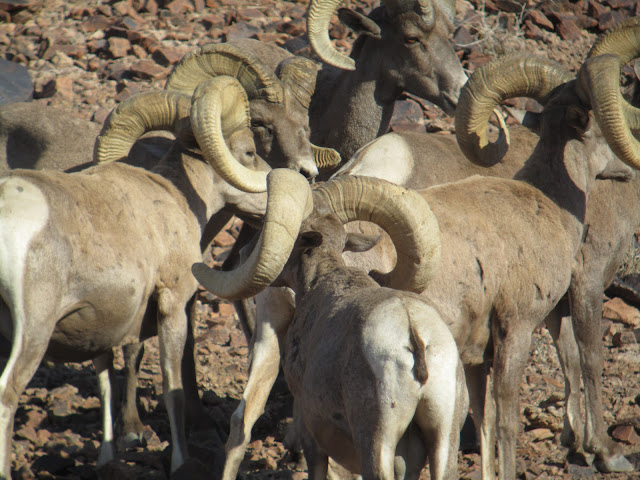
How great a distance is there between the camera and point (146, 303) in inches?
236

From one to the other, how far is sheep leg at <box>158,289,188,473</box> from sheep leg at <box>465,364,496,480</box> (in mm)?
2110

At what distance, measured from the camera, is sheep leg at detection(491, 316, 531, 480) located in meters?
5.96

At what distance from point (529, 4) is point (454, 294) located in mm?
11414

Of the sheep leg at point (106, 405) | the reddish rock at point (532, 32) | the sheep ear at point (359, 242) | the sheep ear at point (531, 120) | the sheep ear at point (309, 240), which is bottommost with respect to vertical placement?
the sheep leg at point (106, 405)

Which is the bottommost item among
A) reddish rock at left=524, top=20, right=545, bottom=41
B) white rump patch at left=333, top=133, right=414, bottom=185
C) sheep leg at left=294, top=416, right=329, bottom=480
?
reddish rock at left=524, top=20, right=545, bottom=41

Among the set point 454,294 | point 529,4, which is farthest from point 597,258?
point 529,4

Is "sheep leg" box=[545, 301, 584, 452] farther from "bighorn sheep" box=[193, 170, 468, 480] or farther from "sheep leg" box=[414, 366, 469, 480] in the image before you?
"sheep leg" box=[414, 366, 469, 480]

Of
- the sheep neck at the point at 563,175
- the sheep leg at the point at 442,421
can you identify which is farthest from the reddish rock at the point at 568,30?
the sheep leg at the point at 442,421

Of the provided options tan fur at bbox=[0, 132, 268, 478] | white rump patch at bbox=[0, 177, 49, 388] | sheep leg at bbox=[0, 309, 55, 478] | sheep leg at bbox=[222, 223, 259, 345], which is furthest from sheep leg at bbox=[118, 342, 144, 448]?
white rump patch at bbox=[0, 177, 49, 388]

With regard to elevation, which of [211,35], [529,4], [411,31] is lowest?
[211,35]

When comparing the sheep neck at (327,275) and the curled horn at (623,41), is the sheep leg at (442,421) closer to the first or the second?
the sheep neck at (327,275)

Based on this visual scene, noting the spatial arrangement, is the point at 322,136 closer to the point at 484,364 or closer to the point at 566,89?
the point at 566,89

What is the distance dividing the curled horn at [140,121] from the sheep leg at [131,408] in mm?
1676

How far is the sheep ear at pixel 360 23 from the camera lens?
8219 mm
